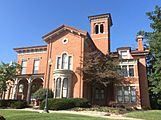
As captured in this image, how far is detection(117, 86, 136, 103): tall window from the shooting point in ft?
106

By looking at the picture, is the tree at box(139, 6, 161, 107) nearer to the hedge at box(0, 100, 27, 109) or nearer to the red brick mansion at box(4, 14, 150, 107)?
the red brick mansion at box(4, 14, 150, 107)

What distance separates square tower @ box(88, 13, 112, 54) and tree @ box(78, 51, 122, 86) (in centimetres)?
853

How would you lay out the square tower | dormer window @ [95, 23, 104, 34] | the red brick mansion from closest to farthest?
the red brick mansion < the square tower < dormer window @ [95, 23, 104, 34]

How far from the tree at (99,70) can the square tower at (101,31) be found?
28.0ft

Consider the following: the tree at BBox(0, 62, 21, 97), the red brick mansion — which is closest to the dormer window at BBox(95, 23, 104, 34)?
the red brick mansion

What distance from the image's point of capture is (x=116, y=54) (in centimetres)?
3738

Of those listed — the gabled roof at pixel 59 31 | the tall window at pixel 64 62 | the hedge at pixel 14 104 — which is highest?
the gabled roof at pixel 59 31

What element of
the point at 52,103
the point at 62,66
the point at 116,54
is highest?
the point at 116,54

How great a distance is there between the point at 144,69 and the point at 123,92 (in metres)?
5.87

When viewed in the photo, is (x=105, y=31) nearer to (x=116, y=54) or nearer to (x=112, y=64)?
(x=116, y=54)

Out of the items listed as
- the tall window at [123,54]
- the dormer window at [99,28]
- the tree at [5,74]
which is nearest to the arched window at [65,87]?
the tree at [5,74]

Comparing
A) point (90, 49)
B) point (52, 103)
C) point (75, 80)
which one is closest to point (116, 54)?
point (90, 49)

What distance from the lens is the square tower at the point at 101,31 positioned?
136ft

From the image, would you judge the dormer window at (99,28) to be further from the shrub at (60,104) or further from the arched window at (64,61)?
the shrub at (60,104)
